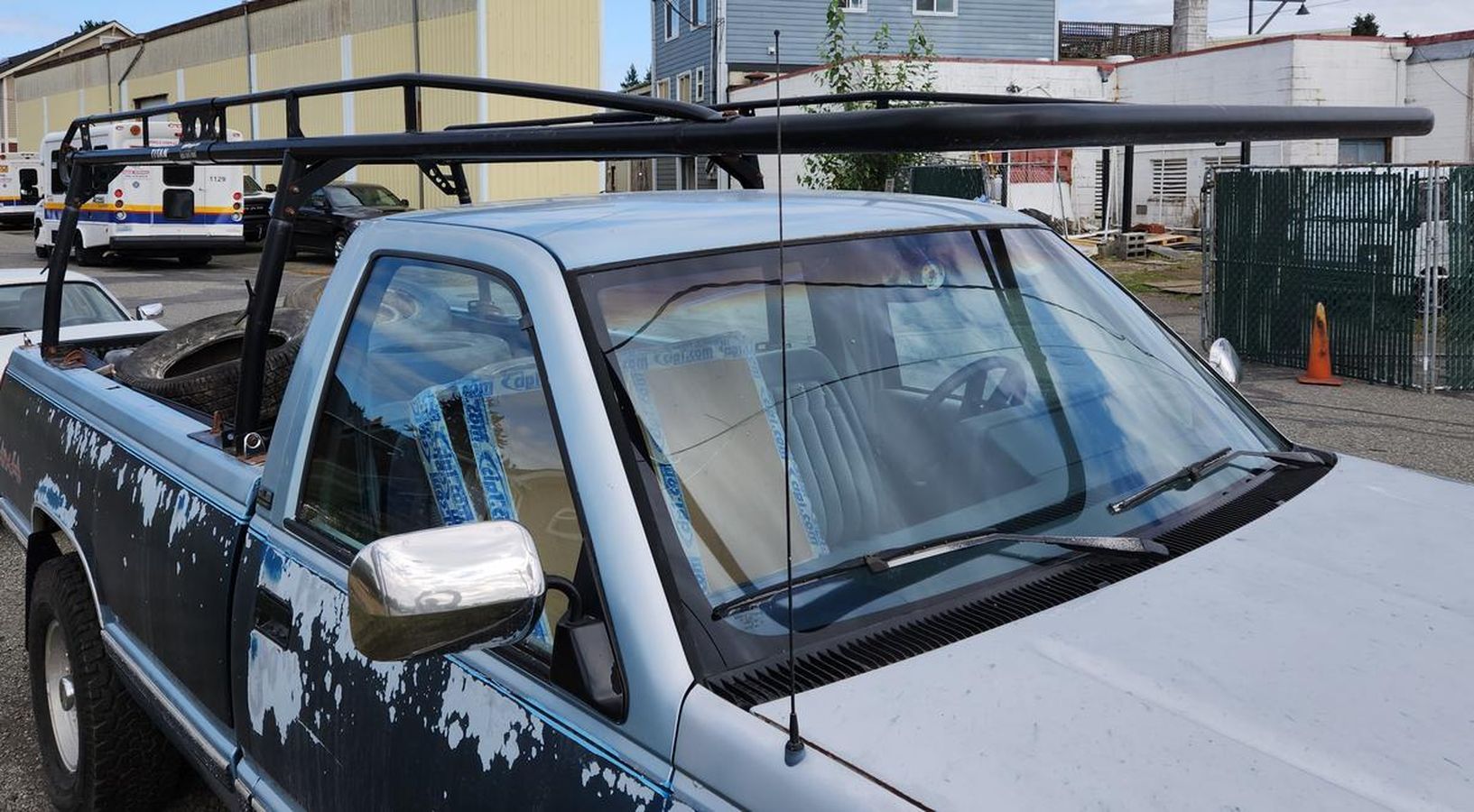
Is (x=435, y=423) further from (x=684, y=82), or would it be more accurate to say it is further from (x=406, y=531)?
(x=684, y=82)

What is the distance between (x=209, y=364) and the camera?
479cm

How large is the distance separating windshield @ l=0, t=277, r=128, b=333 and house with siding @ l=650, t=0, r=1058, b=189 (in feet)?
74.7

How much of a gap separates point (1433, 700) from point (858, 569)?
82 cm

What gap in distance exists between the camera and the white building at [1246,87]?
25.3 m

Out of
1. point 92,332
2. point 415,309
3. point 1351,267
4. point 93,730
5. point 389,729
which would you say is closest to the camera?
point 389,729

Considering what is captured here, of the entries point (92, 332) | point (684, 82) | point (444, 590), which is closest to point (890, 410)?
point (444, 590)

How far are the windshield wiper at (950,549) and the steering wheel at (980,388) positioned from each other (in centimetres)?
40

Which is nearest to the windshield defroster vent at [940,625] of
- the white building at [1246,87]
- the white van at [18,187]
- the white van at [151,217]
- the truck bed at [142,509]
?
the truck bed at [142,509]

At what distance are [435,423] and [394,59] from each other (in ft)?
108

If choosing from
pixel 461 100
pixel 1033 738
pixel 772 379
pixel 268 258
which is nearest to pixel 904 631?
pixel 1033 738

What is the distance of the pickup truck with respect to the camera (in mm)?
1681

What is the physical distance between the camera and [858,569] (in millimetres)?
2102

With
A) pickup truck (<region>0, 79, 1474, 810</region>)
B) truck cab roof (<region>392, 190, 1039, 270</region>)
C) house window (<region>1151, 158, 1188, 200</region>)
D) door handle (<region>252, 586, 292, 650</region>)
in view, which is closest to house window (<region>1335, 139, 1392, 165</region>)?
house window (<region>1151, 158, 1188, 200</region>)

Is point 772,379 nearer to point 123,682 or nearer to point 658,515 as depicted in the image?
point 658,515
